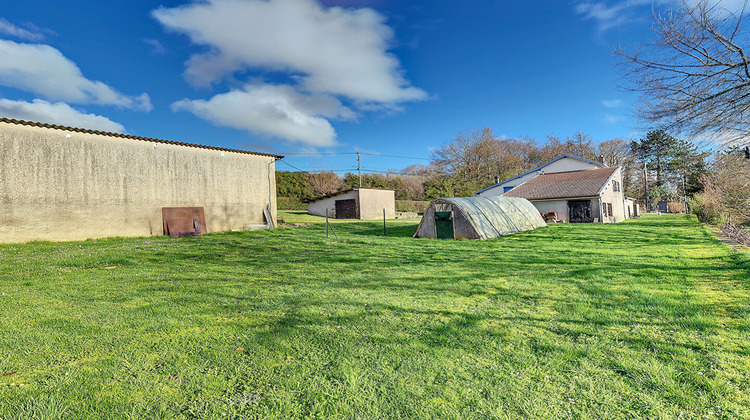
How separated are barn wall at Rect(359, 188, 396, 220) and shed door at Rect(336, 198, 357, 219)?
804 mm

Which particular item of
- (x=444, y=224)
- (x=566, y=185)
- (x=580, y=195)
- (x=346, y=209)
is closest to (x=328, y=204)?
(x=346, y=209)

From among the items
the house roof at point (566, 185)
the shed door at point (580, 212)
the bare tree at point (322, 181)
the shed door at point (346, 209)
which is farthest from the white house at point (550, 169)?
the bare tree at point (322, 181)

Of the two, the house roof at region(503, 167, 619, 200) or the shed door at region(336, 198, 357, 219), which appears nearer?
the house roof at region(503, 167, 619, 200)

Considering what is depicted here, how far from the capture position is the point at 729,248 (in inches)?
345

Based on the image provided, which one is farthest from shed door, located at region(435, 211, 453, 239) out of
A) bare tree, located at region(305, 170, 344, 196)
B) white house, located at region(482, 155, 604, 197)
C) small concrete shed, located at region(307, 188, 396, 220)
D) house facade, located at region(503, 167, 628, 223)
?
bare tree, located at region(305, 170, 344, 196)

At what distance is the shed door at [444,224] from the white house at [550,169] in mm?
18824

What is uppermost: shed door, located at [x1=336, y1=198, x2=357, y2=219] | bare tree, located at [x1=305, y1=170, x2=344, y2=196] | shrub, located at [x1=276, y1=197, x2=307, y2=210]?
bare tree, located at [x1=305, y1=170, x2=344, y2=196]

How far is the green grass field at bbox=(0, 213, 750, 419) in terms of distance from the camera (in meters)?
2.16

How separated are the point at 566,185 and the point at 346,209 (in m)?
19.5

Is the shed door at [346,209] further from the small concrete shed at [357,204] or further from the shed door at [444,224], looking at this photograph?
the shed door at [444,224]

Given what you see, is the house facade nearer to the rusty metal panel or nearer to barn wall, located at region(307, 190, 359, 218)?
barn wall, located at region(307, 190, 359, 218)

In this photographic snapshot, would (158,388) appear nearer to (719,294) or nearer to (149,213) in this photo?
(719,294)

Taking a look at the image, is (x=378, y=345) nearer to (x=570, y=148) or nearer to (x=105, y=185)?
(x=105, y=185)

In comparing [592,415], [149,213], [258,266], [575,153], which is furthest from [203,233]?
[575,153]
